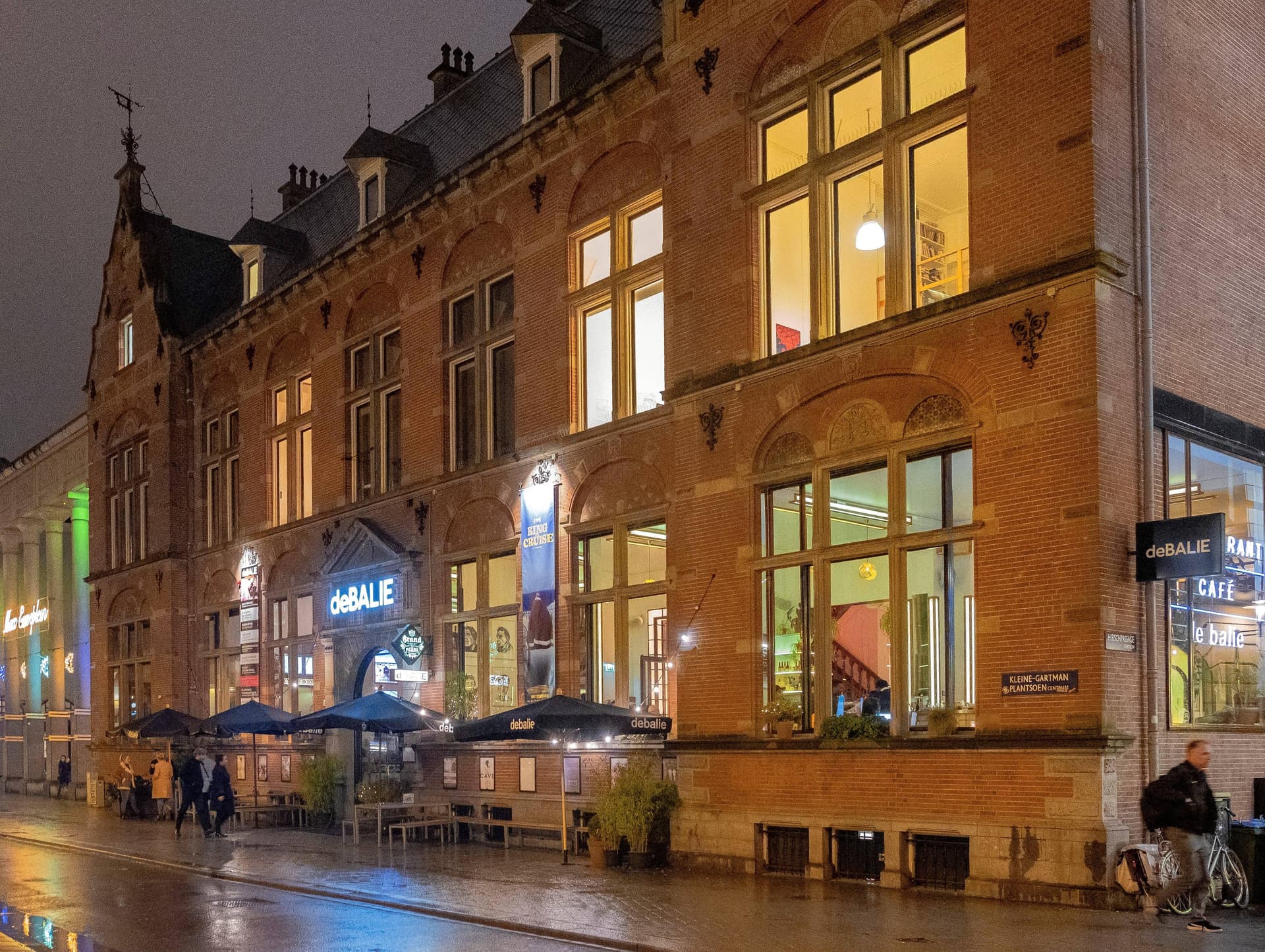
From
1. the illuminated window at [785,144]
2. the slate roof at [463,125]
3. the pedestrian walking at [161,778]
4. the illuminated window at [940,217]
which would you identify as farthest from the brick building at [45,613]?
the illuminated window at [940,217]

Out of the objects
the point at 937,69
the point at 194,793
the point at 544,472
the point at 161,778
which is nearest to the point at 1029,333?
the point at 937,69

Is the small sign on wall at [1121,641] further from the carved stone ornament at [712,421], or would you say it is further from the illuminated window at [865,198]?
the carved stone ornament at [712,421]

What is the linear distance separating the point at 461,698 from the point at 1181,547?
1412 centimetres

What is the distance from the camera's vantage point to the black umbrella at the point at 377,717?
22.9m

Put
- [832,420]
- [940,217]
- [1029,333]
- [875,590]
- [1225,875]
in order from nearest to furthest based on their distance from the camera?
[1225,875]
[1029,333]
[940,217]
[875,590]
[832,420]

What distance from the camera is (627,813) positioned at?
18.6 metres

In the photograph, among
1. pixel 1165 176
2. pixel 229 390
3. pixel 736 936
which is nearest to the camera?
pixel 736 936

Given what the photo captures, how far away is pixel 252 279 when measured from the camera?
114 ft

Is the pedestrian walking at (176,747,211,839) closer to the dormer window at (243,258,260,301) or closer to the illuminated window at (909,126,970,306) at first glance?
the dormer window at (243,258,260,301)

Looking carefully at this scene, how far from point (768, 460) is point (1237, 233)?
21.7 ft

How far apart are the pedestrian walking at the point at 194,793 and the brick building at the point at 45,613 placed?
17724 millimetres

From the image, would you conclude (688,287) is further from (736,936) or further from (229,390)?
(229,390)

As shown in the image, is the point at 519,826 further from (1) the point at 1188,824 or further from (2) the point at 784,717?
(1) the point at 1188,824

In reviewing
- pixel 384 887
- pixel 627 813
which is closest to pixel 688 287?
pixel 627 813
